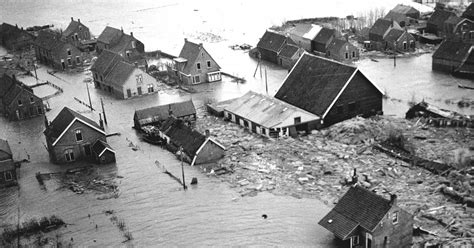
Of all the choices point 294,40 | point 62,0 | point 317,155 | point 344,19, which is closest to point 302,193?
point 317,155

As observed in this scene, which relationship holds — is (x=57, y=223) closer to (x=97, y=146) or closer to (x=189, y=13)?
(x=97, y=146)

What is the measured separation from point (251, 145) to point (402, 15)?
4915 cm

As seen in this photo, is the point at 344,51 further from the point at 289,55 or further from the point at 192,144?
the point at 192,144

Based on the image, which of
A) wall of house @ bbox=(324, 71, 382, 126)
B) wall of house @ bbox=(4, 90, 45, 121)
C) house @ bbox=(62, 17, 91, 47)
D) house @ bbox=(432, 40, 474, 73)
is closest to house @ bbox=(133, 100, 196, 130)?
wall of house @ bbox=(4, 90, 45, 121)

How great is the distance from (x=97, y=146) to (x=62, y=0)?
109 m

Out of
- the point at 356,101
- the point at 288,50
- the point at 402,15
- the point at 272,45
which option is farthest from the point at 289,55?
the point at 402,15

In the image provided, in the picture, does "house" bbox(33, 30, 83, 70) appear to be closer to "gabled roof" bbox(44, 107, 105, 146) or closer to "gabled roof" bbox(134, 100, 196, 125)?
"gabled roof" bbox(134, 100, 196, 125)

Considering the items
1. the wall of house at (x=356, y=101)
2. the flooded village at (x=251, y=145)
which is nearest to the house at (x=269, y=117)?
the flooded village at (x=251, y=145)

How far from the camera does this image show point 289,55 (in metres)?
72.5

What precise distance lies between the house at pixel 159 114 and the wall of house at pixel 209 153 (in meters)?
8.79

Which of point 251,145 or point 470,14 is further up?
point 470,14

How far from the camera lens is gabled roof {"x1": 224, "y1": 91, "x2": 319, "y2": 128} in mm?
48906

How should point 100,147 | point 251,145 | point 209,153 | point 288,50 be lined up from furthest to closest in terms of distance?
1. point 288,50
2. point 251,145
3. point 100,147
4. point 209,153

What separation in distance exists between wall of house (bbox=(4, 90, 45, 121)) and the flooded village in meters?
0.11
